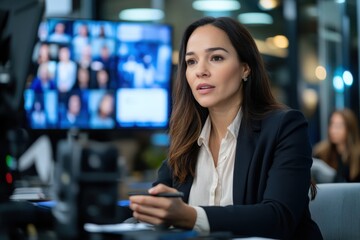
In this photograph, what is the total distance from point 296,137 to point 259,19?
7155 mm

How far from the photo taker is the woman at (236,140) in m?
2.18

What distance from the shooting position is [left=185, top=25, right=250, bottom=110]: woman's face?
2.42 meters

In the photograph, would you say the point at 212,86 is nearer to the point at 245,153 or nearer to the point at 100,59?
the point at 245,153

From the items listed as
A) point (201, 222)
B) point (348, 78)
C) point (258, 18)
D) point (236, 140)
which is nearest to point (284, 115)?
point (236, 140)

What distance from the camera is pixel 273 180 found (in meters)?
2.21

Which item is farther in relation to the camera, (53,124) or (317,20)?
(317,20)

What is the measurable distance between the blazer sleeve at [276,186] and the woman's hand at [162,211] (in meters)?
0.10

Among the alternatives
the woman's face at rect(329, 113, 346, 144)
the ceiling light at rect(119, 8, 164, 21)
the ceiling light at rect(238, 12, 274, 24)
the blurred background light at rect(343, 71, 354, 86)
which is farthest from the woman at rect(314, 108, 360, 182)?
the ceiling light at rect(119, 8, 164, 21)

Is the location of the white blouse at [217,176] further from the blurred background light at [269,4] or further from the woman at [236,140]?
the blurred background light at [269,4]

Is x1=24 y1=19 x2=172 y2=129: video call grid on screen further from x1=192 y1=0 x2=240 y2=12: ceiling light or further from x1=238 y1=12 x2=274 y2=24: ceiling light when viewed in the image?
x1=238 y1=12 x2=274 y2=24: ceiling light

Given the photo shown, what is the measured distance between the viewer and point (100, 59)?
5473 millimetres

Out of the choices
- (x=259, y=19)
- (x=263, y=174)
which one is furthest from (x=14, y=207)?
(x=259, y=19)

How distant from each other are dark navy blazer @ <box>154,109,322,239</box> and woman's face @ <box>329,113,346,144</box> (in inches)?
173

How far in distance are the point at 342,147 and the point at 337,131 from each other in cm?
18
